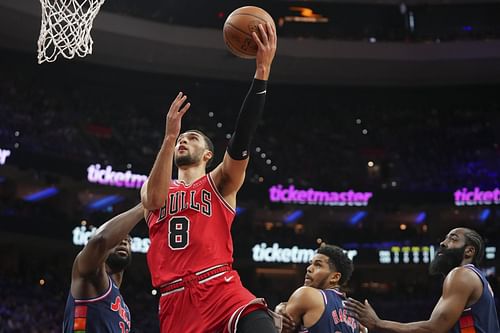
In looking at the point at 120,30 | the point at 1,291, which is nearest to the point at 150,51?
the point at 120,30

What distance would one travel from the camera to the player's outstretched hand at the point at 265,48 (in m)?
3.76

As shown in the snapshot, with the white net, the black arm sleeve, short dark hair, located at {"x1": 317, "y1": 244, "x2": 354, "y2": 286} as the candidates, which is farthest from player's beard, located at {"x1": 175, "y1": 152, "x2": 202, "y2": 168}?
the white net

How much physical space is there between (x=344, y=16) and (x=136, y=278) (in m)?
11.8

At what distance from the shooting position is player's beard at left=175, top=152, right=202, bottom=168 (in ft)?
13.5

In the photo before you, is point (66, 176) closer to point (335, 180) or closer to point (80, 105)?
point (80, 105)

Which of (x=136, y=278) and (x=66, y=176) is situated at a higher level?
(x=66, y=176)

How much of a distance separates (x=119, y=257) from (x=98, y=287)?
411mm

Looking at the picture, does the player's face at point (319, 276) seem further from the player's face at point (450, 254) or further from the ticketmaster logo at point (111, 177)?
the ticketmaster logo at point (111, 177)

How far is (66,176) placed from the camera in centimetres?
2083

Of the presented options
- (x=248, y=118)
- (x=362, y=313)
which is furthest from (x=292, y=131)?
(x=248, y=118)

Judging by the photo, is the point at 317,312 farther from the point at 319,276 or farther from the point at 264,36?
the point at 264,36

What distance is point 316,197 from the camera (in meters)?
23.4

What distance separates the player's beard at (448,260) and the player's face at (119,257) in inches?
85.5

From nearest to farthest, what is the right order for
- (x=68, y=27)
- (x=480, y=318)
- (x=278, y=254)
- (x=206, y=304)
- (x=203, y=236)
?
(x=206, y=304), (x=203, y=236), (x=480, y=318), (x=68, y=27), (x=278, y=254)
